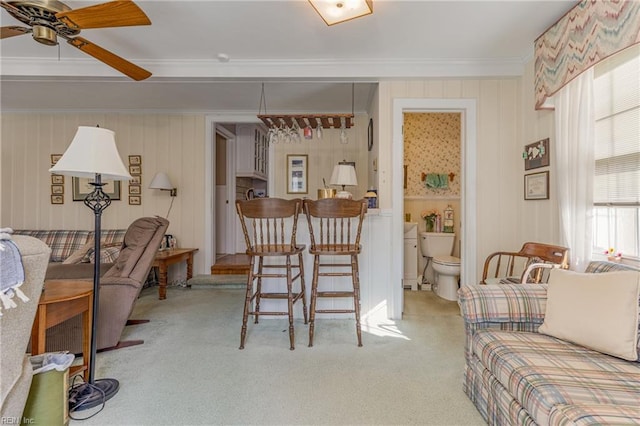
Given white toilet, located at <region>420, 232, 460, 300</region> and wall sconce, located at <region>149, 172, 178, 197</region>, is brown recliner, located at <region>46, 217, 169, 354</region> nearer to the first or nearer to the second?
wall sconce, located at <region>149, 172, 178, 197</region>

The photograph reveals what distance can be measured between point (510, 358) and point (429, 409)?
0.57m

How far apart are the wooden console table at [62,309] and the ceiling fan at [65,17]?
1554mm

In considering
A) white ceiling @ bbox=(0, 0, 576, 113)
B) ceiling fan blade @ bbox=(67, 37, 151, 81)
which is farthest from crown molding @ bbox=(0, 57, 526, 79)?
ceiling fan blade @ bbox=(67, 37, 151, 81)

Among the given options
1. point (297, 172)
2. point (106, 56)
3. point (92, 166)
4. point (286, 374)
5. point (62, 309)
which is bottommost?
point (286, 374)

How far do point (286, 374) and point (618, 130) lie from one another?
2648 mm

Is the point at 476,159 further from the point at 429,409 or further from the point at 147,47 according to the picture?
the point at 147,47

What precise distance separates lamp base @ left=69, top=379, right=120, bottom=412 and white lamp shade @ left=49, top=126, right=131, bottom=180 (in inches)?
48.0

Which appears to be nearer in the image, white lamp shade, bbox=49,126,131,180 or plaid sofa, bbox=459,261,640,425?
plaid sofa, bbox=459,261,640,425

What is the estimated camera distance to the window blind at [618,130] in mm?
1842

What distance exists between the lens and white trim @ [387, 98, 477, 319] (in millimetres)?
3115

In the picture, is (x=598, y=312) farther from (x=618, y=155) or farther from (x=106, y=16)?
(x=106, y=16)

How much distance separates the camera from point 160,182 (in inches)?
171

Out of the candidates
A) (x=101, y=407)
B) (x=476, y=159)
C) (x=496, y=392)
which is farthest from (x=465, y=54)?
(x=101, y=407)

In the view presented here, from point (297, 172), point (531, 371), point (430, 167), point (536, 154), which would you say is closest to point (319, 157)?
point (297, 172)
